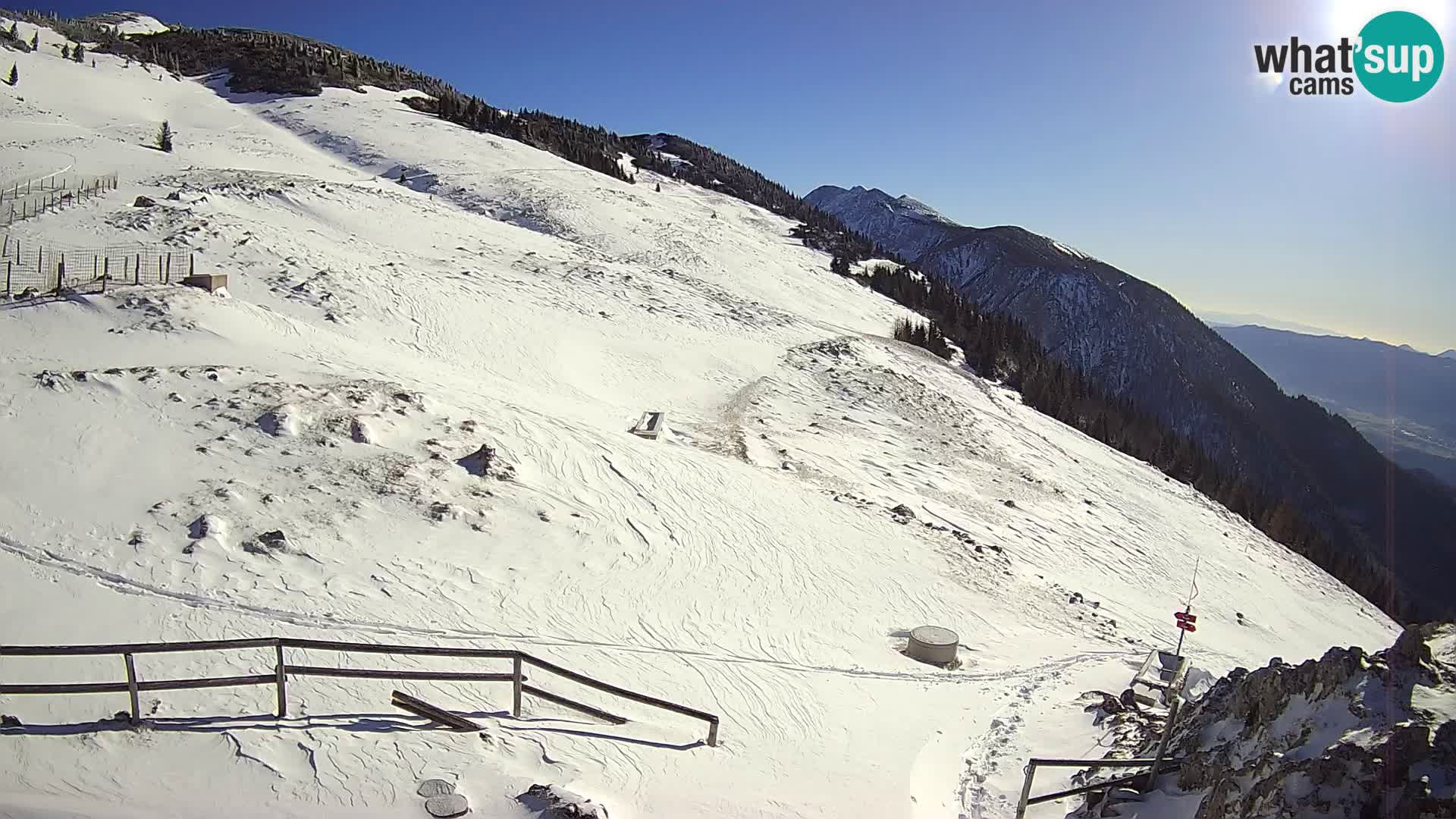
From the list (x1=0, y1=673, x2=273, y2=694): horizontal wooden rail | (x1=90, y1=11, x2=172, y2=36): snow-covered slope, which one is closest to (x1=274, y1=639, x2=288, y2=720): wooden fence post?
Result: (x1=0, y1=673, x2=273, y2=694): horizontal wooden rail

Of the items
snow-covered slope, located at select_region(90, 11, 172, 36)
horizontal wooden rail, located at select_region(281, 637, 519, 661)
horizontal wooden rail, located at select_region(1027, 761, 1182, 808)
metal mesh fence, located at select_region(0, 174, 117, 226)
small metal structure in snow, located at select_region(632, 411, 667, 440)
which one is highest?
snow-covered slope, located at select_region(90, 11, 172, 36)

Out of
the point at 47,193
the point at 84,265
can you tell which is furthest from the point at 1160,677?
the point at 47,193

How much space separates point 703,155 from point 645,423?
98.7m

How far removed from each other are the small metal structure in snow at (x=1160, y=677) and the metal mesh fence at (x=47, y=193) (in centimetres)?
3438

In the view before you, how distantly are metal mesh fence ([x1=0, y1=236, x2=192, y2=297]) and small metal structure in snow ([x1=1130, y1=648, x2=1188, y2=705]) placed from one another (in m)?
24.7

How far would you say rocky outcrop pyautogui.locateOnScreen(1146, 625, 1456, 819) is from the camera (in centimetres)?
607

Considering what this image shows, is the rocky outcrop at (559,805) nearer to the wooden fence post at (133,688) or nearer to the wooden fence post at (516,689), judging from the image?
the wooden fence post at (516,689)

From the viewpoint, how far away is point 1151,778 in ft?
29.1

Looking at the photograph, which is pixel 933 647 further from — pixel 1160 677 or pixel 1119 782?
pixel 1119 782

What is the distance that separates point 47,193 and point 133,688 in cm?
2981

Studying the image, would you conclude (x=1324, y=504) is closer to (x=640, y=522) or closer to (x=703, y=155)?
(x=703, y=155)

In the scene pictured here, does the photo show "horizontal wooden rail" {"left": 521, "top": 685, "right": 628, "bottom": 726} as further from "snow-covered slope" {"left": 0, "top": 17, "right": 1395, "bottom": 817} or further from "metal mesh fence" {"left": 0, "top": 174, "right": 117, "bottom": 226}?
"metal mesh fence" {"left": 0, "top": 174, "right": 117, "bottom": 226}

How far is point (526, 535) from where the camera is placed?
14672 mm

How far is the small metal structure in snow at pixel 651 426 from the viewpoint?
→ 70.2ft
